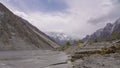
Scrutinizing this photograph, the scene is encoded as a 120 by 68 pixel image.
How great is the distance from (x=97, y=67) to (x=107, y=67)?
128cm

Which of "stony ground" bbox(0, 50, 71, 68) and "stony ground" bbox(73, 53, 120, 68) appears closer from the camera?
"stony ground" bbox(73, 53, 120, 68)

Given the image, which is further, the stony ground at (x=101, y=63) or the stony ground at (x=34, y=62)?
the stony ground at (x=34, y=62)

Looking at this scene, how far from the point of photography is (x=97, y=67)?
28000 millimetres

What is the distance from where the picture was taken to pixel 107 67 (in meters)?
27.3

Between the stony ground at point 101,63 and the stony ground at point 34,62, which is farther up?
the stony ground at point 34,62

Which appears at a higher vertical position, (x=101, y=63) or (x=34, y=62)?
(x=34, y=62)

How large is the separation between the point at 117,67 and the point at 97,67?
254cm

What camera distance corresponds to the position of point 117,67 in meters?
26.6

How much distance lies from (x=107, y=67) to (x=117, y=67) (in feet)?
4.12

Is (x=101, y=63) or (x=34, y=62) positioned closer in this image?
(x=101, y=63)

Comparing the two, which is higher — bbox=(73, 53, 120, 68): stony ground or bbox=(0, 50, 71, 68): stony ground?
bbox=(0, 50, 71, 68): stony ground
